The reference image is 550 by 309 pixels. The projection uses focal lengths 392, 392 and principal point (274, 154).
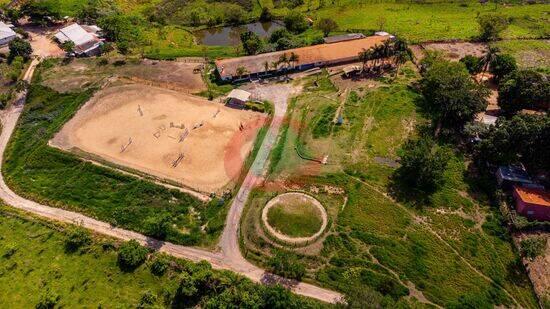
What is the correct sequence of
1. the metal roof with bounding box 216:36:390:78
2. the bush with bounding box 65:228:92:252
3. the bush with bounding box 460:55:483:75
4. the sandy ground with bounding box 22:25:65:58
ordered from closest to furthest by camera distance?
the bush with bounding box 65:228:92:252, the bush with bounding box 460:55:483:75, the metal roof with bounding box 216:36:390:78, the sandy ground with bounding box 22:25:65:58

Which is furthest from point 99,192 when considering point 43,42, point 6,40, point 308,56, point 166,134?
point 6,40

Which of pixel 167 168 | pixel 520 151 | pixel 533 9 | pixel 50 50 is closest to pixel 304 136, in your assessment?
pixel 167 168

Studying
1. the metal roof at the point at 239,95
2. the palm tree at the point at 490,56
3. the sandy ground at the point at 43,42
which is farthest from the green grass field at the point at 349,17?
the palm tree at the point at 490,56

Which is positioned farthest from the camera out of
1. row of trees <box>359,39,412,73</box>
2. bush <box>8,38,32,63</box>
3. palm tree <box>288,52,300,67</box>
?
bush <box>8,38,32,63</box>

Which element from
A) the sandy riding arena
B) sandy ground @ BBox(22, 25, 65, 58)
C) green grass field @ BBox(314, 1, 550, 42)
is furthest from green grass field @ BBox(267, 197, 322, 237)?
sandy ground @ BBox(22, 25, 65, 58)

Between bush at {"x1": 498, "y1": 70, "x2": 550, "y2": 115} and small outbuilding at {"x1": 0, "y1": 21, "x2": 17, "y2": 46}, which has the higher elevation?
small outbuilding at {"x1": 0, "y1": 21, "x2": 17, "y2": 46}

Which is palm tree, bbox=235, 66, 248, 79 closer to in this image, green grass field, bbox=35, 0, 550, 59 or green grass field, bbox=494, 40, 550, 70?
green grass field, bbox=35, 0, 550, 59
